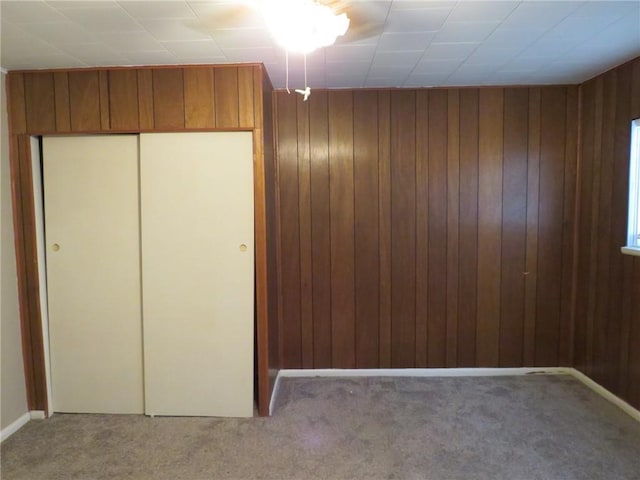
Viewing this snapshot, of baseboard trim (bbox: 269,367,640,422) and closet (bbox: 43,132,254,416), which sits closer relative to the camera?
closet (bbox: 43,132,254,416)

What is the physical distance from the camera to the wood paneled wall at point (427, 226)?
265 centimetres

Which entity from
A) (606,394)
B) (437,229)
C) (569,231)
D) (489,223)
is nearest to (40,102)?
(437,229)

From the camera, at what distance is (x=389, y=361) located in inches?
109

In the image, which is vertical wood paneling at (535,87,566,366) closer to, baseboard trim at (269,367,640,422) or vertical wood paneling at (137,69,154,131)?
baseboard trim at (269,367,640,422)

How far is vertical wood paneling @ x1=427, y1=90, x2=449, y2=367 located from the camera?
265 cm

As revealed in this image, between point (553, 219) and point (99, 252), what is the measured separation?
10.7ft

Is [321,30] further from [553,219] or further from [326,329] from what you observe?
[553,219]

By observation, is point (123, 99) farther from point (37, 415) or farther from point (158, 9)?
point (37, 415)

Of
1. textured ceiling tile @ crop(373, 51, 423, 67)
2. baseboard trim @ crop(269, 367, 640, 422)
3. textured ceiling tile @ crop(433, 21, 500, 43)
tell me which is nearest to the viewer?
textured ceiling tile @ crop(433, 21, 500, 43)

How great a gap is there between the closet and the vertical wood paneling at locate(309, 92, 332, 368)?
2.14ft

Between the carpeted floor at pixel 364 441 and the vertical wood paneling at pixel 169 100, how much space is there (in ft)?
6.19

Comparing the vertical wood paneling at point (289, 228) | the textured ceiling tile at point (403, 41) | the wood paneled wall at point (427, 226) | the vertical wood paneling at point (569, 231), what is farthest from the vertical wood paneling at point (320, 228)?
the vertical wood paneling at point (569, 231)

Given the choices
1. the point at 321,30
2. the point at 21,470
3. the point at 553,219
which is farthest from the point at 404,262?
the point at 21,470

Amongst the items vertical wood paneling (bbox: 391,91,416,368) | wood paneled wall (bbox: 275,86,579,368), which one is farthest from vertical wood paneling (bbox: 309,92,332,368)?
vertical wood paneling (bbox: 391,91,416,368)
